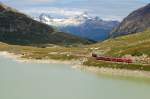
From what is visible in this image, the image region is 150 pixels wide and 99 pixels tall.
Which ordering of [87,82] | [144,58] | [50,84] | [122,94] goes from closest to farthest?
1. [122,94]
2. [50,84]
3. [87,82]
4. [144,58]

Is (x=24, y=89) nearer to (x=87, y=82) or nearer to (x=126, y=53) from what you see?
(x=87, y=82)

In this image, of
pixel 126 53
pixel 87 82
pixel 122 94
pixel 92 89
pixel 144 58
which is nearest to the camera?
pixel 122 94

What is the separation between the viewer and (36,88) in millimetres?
80375

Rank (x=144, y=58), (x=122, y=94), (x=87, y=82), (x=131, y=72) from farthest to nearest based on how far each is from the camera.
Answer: (x=144, y=58) → (x=131, y=72) → (x=87, y=82) → (x=122, y=94)

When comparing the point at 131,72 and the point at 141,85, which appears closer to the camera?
the point at 141,85

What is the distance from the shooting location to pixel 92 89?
8231cm

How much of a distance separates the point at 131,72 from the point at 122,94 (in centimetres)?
3381

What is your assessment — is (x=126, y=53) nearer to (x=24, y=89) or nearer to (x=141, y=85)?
(x=141, y=85)

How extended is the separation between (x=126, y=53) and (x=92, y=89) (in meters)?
50.5

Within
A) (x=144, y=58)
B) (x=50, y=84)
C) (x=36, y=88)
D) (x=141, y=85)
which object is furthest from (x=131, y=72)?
(x=36, y=88)

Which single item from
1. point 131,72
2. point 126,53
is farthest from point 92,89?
point 126,53

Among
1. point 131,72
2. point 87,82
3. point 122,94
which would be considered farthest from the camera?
point 131,72

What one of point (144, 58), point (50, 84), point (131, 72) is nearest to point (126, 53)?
point (144, 58)

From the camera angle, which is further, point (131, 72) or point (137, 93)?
point (131, 72)
